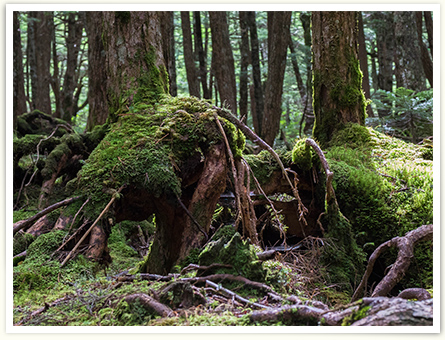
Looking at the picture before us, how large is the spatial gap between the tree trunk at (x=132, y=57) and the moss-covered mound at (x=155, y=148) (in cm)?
43

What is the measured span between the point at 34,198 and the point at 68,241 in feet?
10.5

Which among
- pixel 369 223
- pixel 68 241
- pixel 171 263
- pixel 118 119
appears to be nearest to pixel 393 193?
pixel 369 223

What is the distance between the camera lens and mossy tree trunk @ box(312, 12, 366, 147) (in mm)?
6070

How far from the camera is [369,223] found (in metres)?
4.64

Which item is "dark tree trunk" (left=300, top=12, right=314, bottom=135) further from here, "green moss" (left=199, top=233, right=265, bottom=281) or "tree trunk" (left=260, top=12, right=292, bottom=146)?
"green moss" (left=199, top=233, right=265, bottom=281)

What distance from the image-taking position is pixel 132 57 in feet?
15.6

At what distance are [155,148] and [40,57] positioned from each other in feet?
43.4

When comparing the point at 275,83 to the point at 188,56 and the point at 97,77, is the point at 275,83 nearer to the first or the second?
the point at 188,56

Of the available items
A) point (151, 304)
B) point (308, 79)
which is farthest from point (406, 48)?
point (151, 304)

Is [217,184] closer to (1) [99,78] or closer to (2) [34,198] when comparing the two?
(2) [34,198]

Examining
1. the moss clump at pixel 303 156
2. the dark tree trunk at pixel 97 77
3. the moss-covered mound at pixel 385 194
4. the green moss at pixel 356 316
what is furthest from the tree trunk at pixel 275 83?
the green moss at pixel 356 316

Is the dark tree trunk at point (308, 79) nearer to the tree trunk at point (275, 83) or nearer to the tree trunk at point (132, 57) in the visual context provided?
the tree trunk at point (275, 83)

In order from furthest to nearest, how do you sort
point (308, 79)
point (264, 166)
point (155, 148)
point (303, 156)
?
point (308, 79) < point (264, 166) < point (303, 156) < point (155, 148)

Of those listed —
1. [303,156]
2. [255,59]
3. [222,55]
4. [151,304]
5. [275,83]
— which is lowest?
[151,304]
